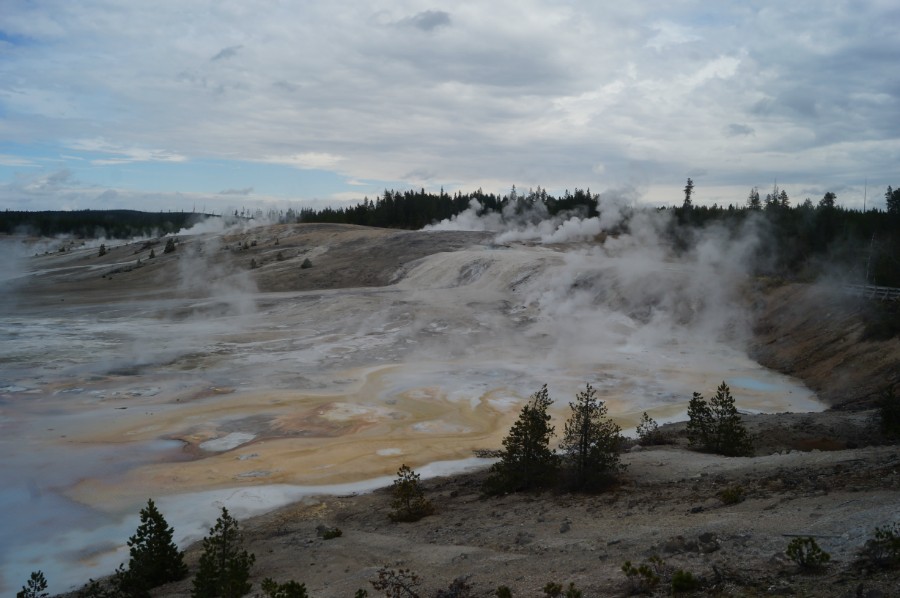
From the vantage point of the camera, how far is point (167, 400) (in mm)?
22234

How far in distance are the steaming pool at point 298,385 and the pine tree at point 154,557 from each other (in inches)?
76.1

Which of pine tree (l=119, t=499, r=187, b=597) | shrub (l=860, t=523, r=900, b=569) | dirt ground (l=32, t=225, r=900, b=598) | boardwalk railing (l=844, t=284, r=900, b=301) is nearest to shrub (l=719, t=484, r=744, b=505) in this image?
dirt ground (l=32, t=225, r=900, b=598)

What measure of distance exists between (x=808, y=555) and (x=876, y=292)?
2570 centimetres

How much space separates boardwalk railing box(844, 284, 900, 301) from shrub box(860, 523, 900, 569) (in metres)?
23.1

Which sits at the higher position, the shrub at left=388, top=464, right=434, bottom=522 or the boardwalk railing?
the boardwalk railing

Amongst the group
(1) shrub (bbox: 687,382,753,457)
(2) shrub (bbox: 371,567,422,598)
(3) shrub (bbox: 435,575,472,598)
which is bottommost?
(2) shrub (bbox: 371,567,422,598)

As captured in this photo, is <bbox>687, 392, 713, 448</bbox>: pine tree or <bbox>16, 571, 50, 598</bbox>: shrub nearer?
Result: <bbox>16, 571, 50, 598</bbox>: shrub

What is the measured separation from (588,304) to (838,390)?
51.7 ft

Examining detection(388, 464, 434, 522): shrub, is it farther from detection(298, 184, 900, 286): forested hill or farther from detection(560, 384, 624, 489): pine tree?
detection(298, 184, 900, 286): forested hill

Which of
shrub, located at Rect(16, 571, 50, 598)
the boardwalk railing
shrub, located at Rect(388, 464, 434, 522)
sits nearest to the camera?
shrub, located at Rect(16, 571, 50, 598)

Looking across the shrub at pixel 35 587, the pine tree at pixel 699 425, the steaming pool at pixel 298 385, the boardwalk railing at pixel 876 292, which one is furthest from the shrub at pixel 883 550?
the boardwalk railing at pixel 876 292

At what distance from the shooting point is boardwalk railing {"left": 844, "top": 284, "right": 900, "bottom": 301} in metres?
27.1

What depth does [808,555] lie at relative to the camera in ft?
22.2

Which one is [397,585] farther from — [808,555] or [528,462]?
[528,462]
